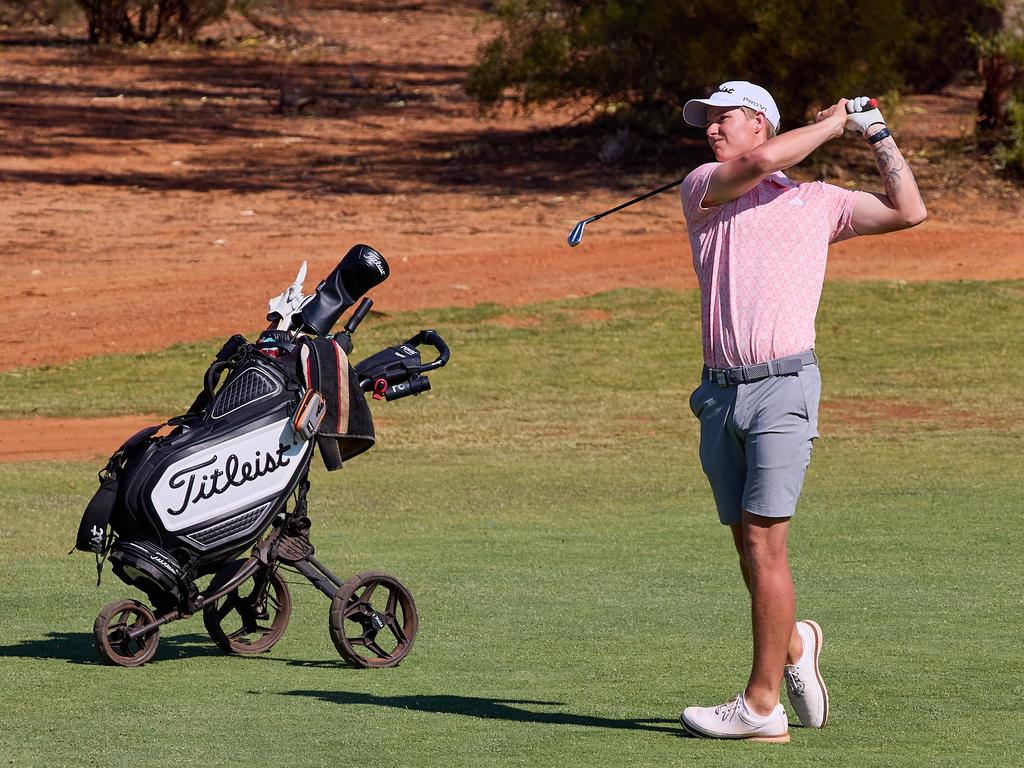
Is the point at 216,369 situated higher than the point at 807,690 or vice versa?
the point at 216,369

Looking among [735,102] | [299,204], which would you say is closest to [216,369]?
[735,102]

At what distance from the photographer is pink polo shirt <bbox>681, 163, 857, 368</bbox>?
5.07 meters

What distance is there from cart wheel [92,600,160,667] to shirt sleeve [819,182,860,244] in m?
2.89

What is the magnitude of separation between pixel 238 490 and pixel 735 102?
2.29 m

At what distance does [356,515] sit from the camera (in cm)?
1051

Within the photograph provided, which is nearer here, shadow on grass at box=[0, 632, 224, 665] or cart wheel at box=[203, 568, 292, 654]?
shadow on grass at box=[0, 632, 224, 665]

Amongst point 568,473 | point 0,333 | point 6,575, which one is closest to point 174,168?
point 0,333

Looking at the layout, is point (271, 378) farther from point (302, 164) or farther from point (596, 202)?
point (302, 164)

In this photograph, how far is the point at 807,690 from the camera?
5188mm

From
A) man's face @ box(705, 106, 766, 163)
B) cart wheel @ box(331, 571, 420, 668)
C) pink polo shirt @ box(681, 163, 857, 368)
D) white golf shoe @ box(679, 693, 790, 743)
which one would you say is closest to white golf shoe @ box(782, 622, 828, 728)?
white golf shoe @ box(679, 693, 790, 743)

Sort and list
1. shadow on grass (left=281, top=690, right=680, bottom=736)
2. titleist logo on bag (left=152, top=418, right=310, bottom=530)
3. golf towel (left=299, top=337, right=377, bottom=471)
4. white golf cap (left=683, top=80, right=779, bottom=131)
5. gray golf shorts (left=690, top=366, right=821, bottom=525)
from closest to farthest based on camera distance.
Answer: gray golf shorts (left=690, top=366, right=821, bottom=525) < white golf cap (left=683, top=80, right=779, bottom=131) < shadow on grass (left=281, top=690, right=680, bottom=736) < titleist logo on bag (left=152, top=418, right=310, bottom=530) < golf towel (left=299, top=337, right=377, bottom=471)

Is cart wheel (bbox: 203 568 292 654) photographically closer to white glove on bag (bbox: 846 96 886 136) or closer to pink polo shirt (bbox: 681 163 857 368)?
pink polo shirt (bbox: 681 163 857 368)

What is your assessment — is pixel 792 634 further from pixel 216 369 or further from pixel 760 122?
pixel 216 369

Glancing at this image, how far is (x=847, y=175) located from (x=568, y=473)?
12925mm
